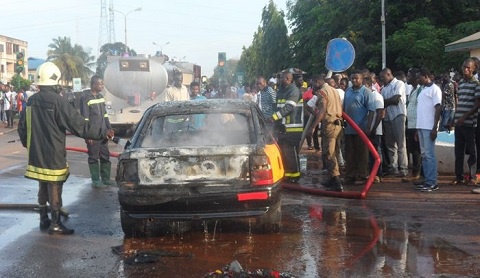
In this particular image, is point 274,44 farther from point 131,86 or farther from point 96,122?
point 96,122

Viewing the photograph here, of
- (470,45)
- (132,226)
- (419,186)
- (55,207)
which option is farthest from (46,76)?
(470,45)

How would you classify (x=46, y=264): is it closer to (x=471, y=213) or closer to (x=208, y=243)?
(x=208, y=243)

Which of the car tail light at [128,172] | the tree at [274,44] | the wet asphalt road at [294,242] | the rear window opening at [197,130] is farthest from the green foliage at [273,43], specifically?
the car tail light at [128,172]

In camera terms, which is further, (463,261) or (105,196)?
(105,196)

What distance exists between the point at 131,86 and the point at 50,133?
1357cm

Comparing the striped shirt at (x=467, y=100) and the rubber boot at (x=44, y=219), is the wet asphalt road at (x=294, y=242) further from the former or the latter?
the striped shirt at (x=467, y=100)

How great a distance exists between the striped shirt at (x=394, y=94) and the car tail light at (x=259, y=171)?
4.56 m

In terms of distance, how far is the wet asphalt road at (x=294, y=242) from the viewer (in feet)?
17.5

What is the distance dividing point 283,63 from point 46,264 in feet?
132

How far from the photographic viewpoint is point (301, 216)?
7508 mm

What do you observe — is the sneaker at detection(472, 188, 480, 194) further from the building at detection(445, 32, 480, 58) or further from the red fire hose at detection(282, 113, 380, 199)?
the building at detection(445, 32, 480, 58)

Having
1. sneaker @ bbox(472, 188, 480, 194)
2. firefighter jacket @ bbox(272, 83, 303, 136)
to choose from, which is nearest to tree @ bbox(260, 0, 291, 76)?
firefighter jacket @ bbox(272, 83, 303, 136)

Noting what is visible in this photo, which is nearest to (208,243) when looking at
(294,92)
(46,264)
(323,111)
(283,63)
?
(46,264)

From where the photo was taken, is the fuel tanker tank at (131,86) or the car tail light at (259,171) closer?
the car tail light at (259,171)
